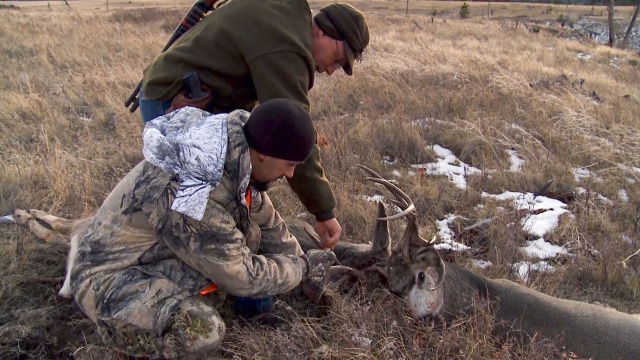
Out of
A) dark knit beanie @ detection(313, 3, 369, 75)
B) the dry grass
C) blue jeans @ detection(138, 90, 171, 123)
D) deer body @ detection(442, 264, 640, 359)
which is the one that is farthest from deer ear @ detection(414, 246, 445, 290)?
blue jeans @ detection(138, 90, 171, 123)

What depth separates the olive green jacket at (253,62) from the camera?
2846mm

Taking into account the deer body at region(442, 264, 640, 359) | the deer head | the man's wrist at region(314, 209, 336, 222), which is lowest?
the deer body at region(442, 264, 640, 359)

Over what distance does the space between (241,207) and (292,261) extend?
1.69ft

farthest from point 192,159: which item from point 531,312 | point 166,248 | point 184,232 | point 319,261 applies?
point 531,312

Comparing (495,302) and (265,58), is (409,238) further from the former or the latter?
(265,58)

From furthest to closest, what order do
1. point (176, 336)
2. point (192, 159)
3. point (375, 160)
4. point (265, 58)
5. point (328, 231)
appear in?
point (375, 160) → point (328, 231) → point (265, 58) → point (176, 336) → point (192, 159)

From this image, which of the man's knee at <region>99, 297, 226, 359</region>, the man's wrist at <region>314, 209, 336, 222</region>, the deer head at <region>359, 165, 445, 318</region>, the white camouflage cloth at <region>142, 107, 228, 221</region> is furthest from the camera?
the deer head at <region>359, 165, 445, 318</region>

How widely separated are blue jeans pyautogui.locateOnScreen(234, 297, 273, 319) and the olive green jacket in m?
0.61

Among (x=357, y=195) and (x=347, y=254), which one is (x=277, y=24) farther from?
(x=357, y=195)

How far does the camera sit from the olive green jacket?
2846 mm

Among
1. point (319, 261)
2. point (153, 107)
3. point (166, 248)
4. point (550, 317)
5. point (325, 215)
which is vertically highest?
point (153, 107)

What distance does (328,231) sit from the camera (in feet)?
11.0

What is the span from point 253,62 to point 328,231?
111 cm

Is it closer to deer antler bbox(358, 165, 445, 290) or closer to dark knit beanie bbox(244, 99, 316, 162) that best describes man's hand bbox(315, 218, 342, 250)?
deer antler bbox(358, 165, 445, 290)
